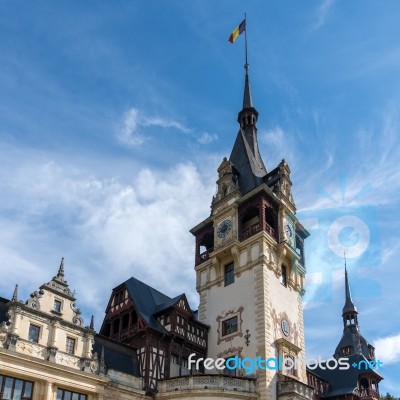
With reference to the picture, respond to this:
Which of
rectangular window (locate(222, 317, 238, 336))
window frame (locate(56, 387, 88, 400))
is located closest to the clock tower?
rectangular window (locate(222, 317, 238, 336))

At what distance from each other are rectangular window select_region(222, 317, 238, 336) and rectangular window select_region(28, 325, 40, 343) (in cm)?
1487

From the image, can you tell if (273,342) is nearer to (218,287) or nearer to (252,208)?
(218,287)

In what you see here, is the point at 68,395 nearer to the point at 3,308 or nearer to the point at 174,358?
the point at 3,308

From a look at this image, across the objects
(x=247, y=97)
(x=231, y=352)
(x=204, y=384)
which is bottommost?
(x=204, y=384)

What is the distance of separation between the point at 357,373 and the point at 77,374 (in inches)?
1247

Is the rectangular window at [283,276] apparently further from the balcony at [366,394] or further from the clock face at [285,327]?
the balcony at [366,394]

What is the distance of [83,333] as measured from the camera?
3189 centimetres

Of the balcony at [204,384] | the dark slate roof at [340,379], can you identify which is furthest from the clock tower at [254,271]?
the dark slate roof at [340,379]

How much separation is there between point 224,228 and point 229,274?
401 cm

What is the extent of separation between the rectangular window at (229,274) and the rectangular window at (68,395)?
50.1 feet

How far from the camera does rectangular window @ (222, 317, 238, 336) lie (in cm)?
3916

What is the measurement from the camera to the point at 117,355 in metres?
34.7

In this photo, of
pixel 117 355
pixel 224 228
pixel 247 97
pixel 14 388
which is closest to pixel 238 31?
pixel 247 97

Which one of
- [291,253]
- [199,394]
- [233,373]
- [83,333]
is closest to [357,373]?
[291,253]
